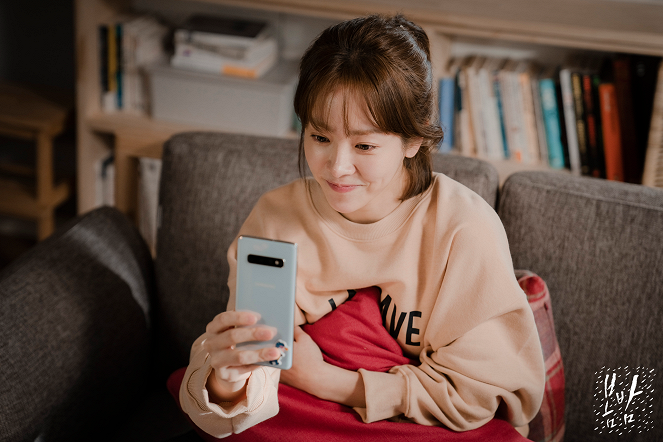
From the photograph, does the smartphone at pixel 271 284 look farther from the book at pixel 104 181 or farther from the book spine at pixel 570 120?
the book at pixel 104 181

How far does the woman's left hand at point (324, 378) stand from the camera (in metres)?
0.85

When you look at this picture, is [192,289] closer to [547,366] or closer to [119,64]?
[547,366]

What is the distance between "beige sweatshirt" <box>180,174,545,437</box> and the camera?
0.79m

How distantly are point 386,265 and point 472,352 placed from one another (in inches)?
6.6

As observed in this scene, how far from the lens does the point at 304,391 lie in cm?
88

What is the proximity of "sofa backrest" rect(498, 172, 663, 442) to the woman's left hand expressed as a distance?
1.24 ft

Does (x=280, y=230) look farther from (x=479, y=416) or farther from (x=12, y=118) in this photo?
(x=12, y=118)

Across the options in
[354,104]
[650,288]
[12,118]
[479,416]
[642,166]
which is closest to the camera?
[354,104]

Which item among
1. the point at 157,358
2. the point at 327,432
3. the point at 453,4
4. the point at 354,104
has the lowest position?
the point at 157,358

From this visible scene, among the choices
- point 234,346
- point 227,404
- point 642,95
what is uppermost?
point 642,95

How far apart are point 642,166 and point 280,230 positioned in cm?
109

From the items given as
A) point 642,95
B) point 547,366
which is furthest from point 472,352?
point 642,95

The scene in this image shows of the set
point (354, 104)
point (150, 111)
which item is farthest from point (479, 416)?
point (150, 111)

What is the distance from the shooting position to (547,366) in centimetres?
91
